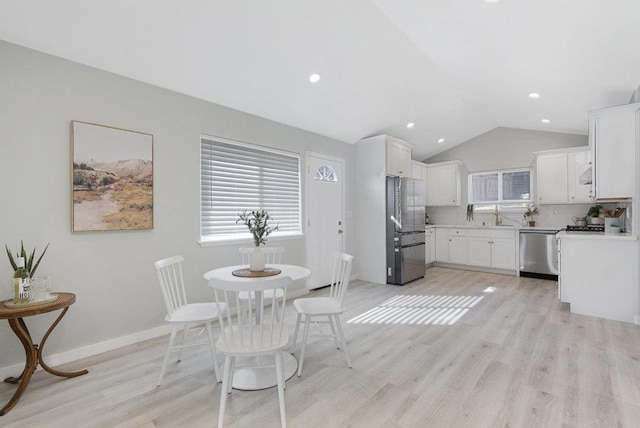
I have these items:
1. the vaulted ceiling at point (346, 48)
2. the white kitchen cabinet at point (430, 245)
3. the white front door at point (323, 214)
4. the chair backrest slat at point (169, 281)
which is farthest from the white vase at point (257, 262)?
the white kitchen cabinet at point (430, 245)

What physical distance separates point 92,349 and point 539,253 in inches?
253

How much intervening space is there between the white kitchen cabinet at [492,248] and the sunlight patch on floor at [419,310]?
6.12 feet

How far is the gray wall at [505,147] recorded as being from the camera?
18.9ft

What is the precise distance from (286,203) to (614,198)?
392cm

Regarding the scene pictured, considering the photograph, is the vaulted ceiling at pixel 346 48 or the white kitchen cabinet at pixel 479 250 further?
the white kitchen cabinet at pixel 479 250

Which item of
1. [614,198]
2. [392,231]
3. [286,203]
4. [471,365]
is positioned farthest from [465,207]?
[471,365]

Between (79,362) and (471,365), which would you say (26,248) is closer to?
(79,362)

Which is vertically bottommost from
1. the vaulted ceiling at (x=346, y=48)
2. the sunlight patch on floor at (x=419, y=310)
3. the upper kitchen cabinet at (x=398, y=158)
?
the sunlight patch on floor at (x=419, y=310)

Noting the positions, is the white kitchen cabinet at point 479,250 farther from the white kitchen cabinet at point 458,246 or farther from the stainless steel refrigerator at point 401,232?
the stainless steel refrigerator at point 401,232

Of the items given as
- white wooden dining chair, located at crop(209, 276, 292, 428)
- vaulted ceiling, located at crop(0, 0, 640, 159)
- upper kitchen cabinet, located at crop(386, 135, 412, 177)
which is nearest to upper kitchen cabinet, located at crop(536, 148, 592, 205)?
vaulted ceiling, located at crop(0, 0, 640, 159)

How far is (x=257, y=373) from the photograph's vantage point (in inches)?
93.3

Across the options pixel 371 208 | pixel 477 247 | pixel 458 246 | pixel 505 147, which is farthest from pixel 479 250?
pixel 371 208

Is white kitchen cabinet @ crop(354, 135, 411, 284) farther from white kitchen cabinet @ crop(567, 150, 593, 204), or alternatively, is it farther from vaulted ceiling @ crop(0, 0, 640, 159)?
white kitchen cabinet @ crop(567, 150, 593, 204)

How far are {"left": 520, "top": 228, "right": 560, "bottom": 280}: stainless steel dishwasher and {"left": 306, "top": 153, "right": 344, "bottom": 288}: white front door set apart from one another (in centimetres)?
332
